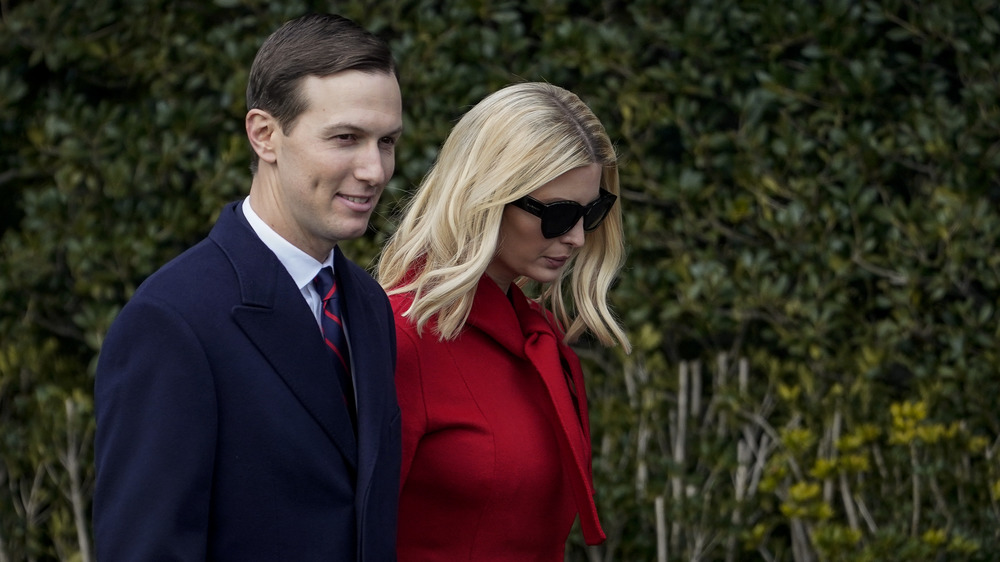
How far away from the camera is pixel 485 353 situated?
7.57 feet

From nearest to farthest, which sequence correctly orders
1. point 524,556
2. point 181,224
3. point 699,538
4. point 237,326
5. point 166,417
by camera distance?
point 166,417, point 237,326, point 524,556, point 699,538, point 181,224

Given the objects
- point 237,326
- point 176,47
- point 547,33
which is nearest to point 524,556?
point 237,326

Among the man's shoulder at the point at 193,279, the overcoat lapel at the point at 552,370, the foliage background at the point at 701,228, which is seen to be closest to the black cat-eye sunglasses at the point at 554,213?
the overcoat lapel at the point at 552,370

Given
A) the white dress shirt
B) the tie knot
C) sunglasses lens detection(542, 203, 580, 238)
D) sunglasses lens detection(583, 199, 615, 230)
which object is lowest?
sunglasses lens detection(583, 199, 615, 230)

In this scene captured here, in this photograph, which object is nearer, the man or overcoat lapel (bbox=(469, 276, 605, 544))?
the man

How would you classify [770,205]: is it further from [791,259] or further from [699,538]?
[699,538]

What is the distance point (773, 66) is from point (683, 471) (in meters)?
1.37

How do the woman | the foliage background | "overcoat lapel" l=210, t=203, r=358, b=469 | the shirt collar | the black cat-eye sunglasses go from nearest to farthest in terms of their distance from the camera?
"overcoat lapel" l=210, t=203, r=358, b=469, the shirt collar, the woman, the black cat-eye sunglasses, the foliage background

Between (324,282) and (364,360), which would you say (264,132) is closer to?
(324,282)

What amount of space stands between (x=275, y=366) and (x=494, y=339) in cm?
77

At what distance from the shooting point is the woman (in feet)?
7.07

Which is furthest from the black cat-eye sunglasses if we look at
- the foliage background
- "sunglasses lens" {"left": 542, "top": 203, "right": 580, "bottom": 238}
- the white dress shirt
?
the foliage background

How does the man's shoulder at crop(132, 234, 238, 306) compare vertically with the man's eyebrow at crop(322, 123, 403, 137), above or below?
below

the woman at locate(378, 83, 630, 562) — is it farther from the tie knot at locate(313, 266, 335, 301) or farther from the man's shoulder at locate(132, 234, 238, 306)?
the man's shoulder at locate(132, 234, 238, 306)
